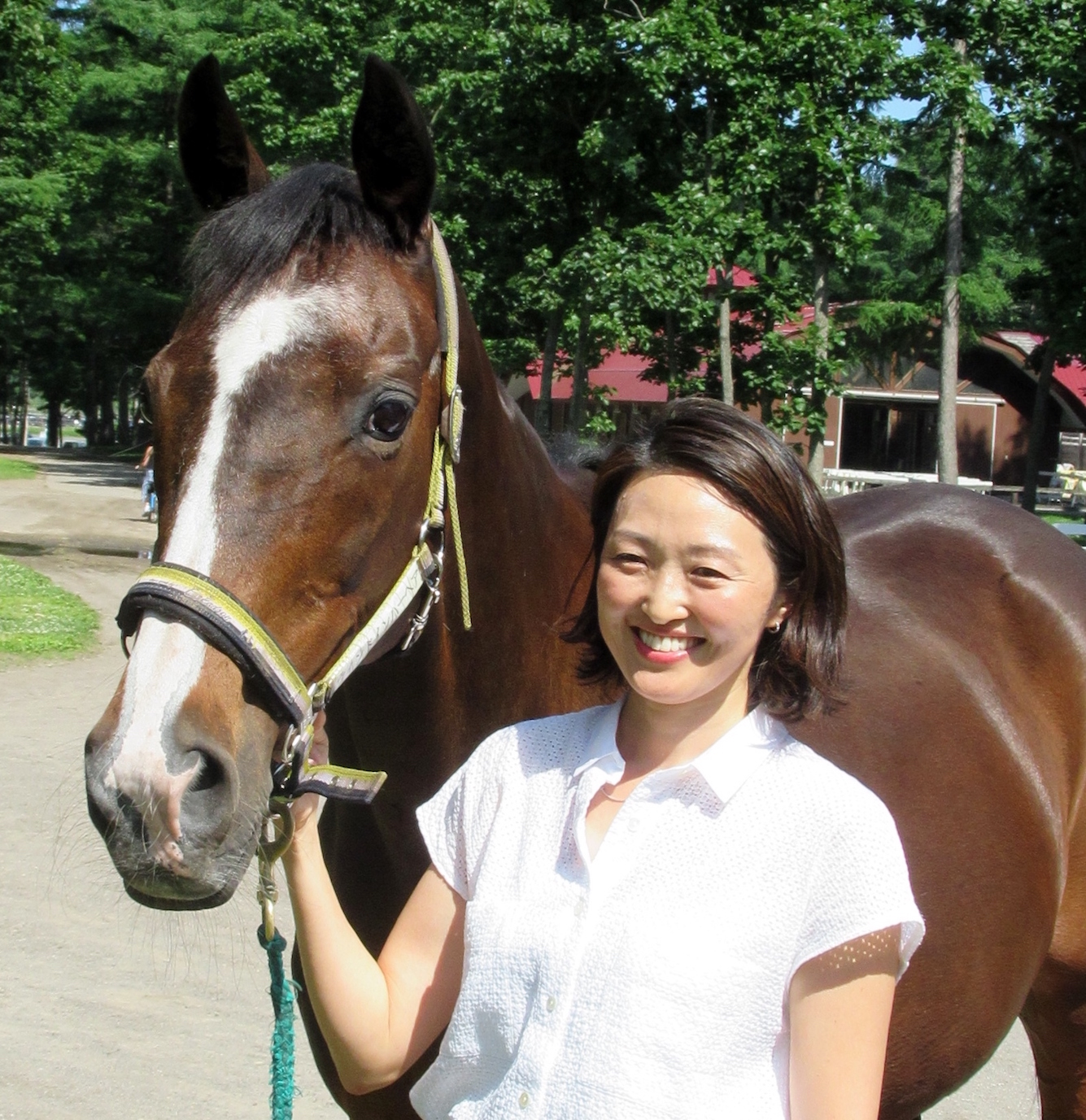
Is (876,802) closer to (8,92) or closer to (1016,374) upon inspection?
(8,92)

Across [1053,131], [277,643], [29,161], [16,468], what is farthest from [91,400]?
[277,643]

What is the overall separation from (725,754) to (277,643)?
600mm

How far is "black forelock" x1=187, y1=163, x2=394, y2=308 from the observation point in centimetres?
176

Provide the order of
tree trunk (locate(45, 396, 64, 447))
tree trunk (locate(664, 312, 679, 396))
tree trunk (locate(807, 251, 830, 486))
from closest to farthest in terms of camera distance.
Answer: tree trunk (locate(807, 251, 830, 486))
tree trunk (locate(664, 312, 679, 396))
tree trunk (locate(45, 396, 64, 447))

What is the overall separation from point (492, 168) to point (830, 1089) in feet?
49.2

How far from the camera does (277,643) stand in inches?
63.4

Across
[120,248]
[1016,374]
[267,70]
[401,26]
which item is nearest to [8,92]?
[267,70]

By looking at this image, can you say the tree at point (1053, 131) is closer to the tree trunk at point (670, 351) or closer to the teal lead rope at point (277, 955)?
the tree trunk at point (670, 351)

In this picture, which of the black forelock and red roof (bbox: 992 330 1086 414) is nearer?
the black forelock

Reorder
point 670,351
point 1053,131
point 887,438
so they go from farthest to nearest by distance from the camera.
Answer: point 887,438
point 1053,131
point 670,351

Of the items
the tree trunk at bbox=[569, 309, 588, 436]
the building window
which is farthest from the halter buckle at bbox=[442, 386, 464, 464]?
the building window

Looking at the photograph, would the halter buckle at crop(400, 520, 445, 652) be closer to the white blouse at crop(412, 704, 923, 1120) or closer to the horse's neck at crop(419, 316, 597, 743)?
the horse's neck at crop(419, 316, 597, 743)

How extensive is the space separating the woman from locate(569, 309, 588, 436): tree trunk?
11.8m

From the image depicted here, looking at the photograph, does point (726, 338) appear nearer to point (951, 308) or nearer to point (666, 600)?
point (951, 308)
